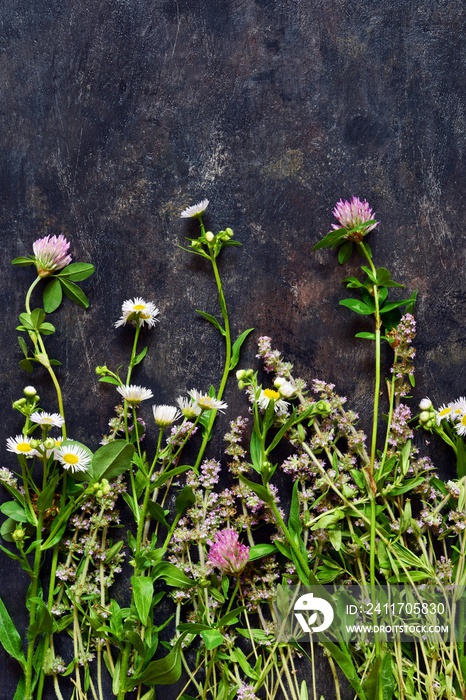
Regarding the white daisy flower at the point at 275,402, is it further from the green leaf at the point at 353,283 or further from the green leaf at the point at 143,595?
the green leaf at the point at 143,595

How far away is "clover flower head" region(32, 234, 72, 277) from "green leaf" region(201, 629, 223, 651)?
681mm

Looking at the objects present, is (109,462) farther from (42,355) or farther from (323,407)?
(323,407)

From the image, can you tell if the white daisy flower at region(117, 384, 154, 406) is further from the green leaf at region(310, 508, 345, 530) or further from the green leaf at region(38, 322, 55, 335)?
the green leaf at region(310, 508, 345, 530)

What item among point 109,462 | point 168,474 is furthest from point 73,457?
point 168,474

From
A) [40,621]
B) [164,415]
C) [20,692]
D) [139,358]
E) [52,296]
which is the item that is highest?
[52,296]

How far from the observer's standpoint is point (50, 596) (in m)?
1.09

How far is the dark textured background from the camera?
3.79 feet

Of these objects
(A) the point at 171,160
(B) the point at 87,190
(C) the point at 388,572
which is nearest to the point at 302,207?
(A) the point at 171,160

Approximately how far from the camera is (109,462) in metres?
1.08

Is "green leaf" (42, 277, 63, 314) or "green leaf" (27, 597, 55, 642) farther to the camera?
"green leaf" (42, 277, 63, 314)

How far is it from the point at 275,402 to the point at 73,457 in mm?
360

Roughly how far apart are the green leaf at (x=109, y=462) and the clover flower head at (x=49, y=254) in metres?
0.34

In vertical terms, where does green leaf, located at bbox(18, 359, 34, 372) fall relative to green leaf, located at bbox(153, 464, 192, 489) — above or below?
above

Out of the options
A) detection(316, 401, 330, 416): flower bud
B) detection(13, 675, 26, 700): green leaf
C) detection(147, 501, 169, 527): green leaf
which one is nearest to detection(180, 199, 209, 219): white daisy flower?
detection(316, 401, 330, 416): flower bud
